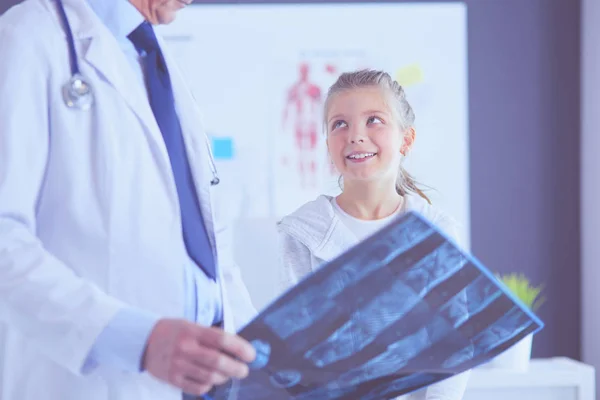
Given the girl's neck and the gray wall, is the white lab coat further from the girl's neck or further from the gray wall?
the gray wall

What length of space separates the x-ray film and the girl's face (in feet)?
2.69

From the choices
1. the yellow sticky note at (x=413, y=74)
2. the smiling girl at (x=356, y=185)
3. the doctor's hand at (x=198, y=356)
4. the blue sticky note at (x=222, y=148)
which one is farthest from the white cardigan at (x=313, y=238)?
the yellow sticky note at (x=413, y=74)

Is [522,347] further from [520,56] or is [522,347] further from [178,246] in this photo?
[178,246]

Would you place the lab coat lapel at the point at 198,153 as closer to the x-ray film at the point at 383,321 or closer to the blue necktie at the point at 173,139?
the blue necktie at the point at 173,139

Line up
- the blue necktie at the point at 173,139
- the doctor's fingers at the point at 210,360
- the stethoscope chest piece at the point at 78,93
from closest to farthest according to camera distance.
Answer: the doctor's fingers at the point at 210,360, the stethoscope chest piece at the point at 78,93, the blue necktie at the point at 173,139

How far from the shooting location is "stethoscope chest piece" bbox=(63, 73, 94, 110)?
3.39 feet

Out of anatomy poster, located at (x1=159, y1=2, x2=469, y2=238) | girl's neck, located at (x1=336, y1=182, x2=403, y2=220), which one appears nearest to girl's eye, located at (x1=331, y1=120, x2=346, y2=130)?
girl's neck, located at (x1=336, y1=182, x2=403, y2=220)

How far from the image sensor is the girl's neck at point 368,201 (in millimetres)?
1895

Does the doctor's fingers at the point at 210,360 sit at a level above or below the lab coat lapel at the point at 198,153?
below

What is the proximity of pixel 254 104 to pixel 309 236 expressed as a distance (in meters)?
2.36

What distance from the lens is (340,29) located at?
13.5ft

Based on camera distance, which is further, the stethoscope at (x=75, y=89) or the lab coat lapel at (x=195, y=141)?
the lab coat lapel at (x=195, y=141)

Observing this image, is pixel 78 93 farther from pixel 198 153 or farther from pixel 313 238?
pixel 313 238

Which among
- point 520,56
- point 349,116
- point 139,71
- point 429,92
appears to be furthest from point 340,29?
point 139,71
